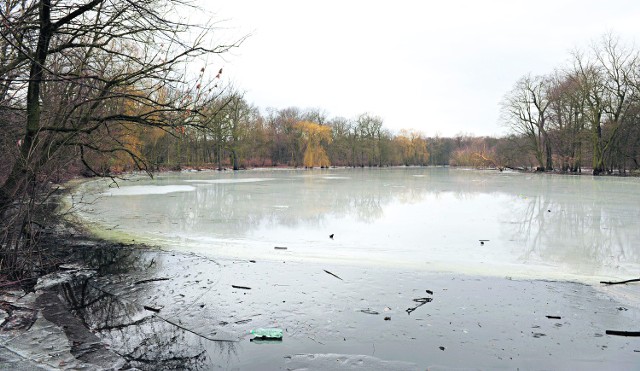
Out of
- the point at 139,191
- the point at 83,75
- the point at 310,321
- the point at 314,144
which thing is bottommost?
the point at 310,321

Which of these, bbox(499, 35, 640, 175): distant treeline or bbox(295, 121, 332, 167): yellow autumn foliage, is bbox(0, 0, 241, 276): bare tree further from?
bbox(295, 121, 332, 167): yellow autumn foliage

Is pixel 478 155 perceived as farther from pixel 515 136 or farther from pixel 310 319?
pixel 310 319

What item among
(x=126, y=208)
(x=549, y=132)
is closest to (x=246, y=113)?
(x=549, y=132)

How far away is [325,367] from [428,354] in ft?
2.51

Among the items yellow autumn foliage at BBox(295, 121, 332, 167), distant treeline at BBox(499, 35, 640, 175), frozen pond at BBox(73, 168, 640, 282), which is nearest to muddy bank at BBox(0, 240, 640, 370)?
frozen pond at BBox(73, 168, 640, 282)

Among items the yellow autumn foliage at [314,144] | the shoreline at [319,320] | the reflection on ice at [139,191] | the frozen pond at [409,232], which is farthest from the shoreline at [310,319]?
the yellow autumn foliage at [314,144]

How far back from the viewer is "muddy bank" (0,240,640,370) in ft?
9.36

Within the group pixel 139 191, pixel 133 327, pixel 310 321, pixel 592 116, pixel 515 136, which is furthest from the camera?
pixel 515 136

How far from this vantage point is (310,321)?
3.54 metres

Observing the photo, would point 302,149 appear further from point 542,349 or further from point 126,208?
point 542,349

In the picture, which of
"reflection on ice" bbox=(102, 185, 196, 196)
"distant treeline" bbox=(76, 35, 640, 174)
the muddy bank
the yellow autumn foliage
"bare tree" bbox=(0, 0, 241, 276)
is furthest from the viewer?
the yellow autumn foliage

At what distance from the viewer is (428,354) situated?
9.59 ft

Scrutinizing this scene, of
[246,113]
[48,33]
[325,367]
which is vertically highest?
[246,113]

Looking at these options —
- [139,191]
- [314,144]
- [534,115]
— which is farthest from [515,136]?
[139,191]
